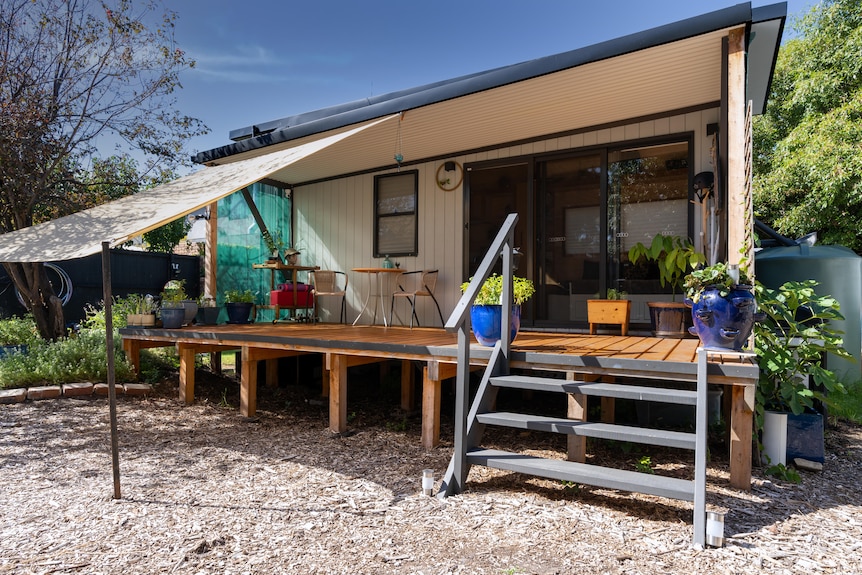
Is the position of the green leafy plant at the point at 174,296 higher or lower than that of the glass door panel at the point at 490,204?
lower

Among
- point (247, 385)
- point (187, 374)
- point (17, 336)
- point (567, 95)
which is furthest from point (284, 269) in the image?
point (567, 95)

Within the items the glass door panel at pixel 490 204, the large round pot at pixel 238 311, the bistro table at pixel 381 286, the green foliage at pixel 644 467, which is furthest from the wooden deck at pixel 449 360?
the glass door panel at pixel 490 204

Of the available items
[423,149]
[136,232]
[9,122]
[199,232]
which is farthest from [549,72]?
[199,232]

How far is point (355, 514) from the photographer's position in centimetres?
242

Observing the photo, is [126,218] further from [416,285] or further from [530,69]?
[416,285]

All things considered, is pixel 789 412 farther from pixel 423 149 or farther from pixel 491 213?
pixel 423 149

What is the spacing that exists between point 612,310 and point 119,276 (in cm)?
866

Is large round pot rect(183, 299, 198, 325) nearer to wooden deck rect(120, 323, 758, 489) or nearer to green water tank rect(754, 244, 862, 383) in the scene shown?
wooden deck rect(120, 323, 758, 489)

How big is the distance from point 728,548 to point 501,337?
1.54 m

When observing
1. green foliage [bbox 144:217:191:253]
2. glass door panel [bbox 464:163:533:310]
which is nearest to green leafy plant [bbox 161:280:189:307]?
glass door panel [bbox 464:163:533:310]

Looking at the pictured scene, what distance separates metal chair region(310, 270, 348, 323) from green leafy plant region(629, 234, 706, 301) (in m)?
3.30

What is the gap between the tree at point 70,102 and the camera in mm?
5742

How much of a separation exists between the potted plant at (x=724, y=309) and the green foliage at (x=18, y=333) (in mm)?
6386

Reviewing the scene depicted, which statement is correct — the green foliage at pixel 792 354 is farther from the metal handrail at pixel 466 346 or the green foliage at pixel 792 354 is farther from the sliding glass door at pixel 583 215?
the sliding glass door at pixel 583 215
